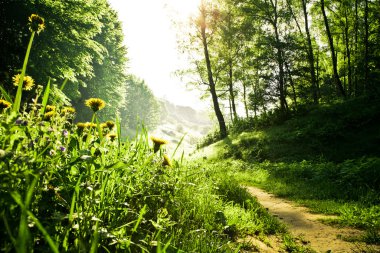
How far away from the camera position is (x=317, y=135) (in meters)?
12.7

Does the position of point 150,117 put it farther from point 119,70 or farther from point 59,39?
point 59,39

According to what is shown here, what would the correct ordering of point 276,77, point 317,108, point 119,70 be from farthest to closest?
1. point 119,70
2. point 276,77
3. point 317,108

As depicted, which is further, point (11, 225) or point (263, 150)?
point (263, 150)

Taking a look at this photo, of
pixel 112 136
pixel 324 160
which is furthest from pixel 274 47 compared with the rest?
pixel 112 136

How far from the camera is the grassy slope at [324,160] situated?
18.7ft

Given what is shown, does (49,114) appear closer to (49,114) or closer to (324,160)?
(49,114)

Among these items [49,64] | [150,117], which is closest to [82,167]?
[49,64]

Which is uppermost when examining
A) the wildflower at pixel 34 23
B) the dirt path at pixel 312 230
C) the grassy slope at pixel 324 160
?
the wildflower at pixel 34 23

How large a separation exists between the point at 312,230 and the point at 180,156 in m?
2.58

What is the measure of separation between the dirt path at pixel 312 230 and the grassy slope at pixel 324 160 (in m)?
0.34

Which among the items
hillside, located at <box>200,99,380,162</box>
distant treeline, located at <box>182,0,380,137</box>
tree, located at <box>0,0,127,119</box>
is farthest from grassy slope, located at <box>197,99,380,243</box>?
tree, located at <box>0,0,127,119</box>

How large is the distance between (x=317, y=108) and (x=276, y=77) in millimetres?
5156

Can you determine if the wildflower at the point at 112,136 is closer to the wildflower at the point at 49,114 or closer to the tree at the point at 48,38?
the wildflower at the point at 49,114

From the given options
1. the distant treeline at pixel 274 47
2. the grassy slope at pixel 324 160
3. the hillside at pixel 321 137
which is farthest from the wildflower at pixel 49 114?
the distant treeline at pixel 274 47
